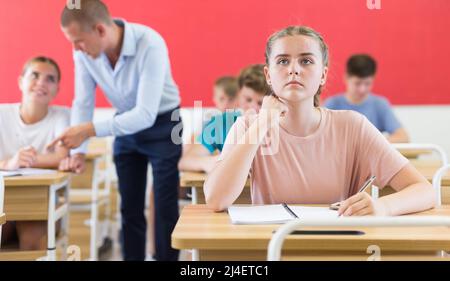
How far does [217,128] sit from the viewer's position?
6.99 ft

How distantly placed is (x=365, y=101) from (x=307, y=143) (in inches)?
68.1

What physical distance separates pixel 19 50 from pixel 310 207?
1043 mm

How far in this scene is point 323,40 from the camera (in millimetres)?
1494

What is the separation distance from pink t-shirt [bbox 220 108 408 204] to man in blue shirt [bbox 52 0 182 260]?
0.72m

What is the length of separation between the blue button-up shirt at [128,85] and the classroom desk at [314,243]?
1114 mm

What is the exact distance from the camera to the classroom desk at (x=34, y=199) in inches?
76.5

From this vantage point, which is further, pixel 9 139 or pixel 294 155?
pixel 9 139

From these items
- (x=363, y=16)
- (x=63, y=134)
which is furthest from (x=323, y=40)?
(x=63, y=134)

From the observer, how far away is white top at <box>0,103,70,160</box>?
2.28 meters

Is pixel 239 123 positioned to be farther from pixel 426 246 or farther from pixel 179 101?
pixel 179 101

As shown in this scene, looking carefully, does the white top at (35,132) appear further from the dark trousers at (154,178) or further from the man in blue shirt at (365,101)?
the man in blue shirt at (365,101)

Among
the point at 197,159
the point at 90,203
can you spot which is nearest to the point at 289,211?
the point at 197,159

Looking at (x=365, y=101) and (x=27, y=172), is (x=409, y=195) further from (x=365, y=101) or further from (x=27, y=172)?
(x=365, y=101)

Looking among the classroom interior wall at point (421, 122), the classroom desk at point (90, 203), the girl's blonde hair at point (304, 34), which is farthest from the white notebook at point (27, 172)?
the girl's blonde hair at point (304, 34)
